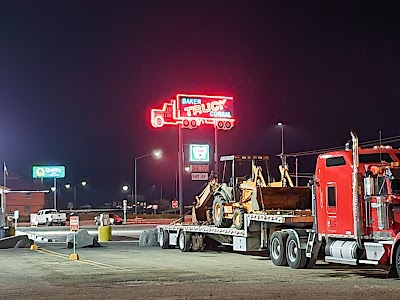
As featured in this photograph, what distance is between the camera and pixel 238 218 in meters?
27.0

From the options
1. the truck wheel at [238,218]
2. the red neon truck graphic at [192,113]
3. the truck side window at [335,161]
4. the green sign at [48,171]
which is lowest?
the truck wheel at [238,218]

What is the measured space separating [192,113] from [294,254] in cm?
3801

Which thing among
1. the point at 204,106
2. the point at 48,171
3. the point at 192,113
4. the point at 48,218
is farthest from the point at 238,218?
the point at 48,171

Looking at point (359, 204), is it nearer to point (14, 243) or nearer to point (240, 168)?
point (240, 168)

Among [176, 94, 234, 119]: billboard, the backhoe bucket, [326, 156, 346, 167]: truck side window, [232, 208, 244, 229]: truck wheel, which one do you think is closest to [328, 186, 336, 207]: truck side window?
[326, 156, 346, 167]: truck side window

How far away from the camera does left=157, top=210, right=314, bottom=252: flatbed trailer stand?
2247cm

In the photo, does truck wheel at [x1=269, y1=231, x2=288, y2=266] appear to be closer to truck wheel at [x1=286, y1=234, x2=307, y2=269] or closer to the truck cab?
truck wheel at [x1=286, y1=234, x2=307, y2=269]

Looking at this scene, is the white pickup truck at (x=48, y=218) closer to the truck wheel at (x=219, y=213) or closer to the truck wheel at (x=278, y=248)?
the truck wheel at (x=219, y=213)

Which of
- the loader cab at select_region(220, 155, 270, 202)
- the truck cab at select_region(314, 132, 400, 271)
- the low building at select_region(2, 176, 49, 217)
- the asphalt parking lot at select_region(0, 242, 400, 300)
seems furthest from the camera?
the low building at select_region(2, 176, 49, 217)

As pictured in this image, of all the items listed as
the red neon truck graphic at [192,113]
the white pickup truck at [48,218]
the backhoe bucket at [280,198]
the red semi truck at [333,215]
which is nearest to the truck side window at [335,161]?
the red semi truck at [333,215]

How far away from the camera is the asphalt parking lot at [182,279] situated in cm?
1557

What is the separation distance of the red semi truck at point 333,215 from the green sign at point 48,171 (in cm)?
8208

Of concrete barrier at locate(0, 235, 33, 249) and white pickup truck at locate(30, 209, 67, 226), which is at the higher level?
white pickup truck at locate(30, 209, 67, 226)

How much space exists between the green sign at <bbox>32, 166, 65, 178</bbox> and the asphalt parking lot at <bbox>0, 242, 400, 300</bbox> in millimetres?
80812
